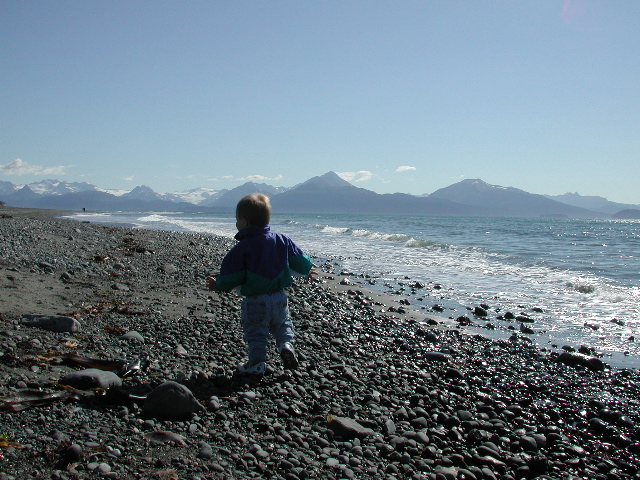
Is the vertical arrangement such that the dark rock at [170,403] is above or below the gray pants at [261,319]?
below

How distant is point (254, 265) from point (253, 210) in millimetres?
593

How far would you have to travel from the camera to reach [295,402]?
13.2 ft

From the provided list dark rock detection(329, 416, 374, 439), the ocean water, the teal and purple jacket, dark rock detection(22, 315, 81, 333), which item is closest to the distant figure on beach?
the teal and purple jacket

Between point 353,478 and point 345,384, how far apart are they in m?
1.69

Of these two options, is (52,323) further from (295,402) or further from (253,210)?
(295,402)

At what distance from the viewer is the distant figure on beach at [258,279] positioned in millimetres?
4609

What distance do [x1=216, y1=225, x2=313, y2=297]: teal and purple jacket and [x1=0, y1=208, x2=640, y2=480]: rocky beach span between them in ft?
3.10

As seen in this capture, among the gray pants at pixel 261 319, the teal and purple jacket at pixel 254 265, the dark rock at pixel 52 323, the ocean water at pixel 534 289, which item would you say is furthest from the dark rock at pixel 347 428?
the ocean water at pixel 534 289

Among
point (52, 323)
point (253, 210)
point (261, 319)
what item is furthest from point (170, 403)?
point (52, 323)

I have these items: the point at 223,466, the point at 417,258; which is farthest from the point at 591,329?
the point at 417,258

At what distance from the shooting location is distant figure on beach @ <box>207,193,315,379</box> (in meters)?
4.61

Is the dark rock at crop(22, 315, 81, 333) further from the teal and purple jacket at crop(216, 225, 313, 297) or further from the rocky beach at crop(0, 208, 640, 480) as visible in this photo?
the teal and purple jacket at crop(216, 225, 313, 297)

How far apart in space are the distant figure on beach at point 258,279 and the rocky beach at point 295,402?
1.06ft

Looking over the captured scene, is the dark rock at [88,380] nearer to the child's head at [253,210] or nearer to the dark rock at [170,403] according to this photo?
the dark rock at [170,403]
